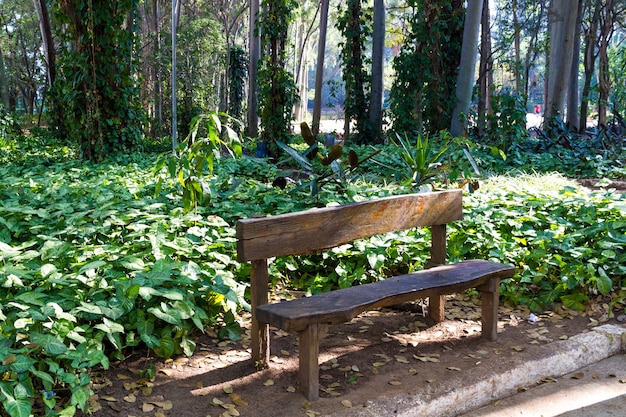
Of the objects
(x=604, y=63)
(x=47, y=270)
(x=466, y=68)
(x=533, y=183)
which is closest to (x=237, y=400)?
(x=47, y=270)

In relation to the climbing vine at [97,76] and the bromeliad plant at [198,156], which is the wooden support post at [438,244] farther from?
the climbing vine at [97,76]

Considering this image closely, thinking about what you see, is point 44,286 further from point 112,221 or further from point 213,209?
point 213,209

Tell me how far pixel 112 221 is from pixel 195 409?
2000 millimetres

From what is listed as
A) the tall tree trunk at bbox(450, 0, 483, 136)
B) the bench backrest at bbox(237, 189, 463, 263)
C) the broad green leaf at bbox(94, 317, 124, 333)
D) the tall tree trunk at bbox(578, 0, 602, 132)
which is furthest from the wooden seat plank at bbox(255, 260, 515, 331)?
the tall tree trunk at bbox(578, 0, 602, 132)

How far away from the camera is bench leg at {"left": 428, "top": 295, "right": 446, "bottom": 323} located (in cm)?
407

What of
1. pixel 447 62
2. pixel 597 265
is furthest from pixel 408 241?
pixel 447 62

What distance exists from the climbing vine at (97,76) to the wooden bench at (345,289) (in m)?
6.66

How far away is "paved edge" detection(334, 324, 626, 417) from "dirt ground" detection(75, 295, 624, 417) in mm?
71

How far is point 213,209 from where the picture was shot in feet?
17.0

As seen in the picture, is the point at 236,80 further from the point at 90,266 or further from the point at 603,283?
the point at 90,266

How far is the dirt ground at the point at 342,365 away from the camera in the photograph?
2904 mm

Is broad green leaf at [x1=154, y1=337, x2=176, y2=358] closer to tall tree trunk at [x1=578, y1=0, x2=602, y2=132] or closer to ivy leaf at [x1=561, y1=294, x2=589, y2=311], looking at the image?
ivy leaf at [x1=561, y1=294, x2=589, y2=311]

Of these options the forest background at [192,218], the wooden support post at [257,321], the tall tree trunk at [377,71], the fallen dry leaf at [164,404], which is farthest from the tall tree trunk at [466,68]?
the fallen dry leaf at [164,404]

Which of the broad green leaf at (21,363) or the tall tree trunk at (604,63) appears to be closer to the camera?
the broad green leaf at (21,363)
